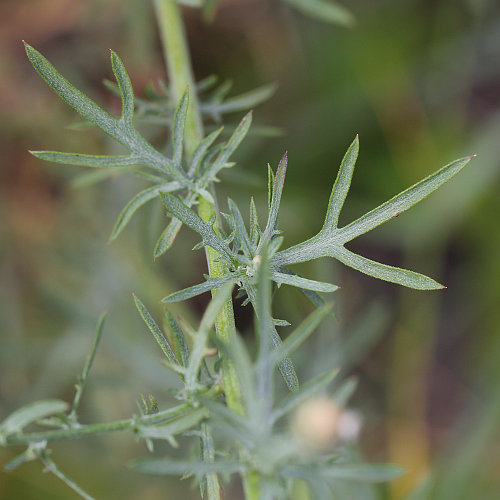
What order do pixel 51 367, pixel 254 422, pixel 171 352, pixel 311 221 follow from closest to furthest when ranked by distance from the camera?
pixel 254 422 < pixel 171 352 < pixel 51 367 < pixel 311 221

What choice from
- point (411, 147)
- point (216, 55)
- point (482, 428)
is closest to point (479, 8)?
point (411, 147)

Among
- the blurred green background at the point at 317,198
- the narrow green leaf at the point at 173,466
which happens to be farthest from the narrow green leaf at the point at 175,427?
the blurred green background at the point at 317,198

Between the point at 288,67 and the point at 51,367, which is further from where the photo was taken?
the point at 288,67

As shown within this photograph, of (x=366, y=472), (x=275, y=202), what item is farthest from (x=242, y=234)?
(x=366, y=472)

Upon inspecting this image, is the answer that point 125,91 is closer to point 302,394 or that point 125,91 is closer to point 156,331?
point 156,331

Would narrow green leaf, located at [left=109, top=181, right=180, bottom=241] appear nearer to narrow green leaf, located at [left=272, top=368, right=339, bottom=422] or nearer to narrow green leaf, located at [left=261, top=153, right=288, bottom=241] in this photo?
narrow green leaf, located at [left=261, top=153, right=288, bottom=241]

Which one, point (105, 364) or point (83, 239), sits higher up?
point (83, 239)

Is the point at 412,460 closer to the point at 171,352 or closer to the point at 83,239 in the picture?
the point at 83,239

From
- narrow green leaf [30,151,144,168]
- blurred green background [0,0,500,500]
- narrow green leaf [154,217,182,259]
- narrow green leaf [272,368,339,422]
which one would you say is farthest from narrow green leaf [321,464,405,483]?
blurred green background [0,0,500,500]

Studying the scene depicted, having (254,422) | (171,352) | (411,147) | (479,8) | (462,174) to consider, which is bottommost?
(254,422)
